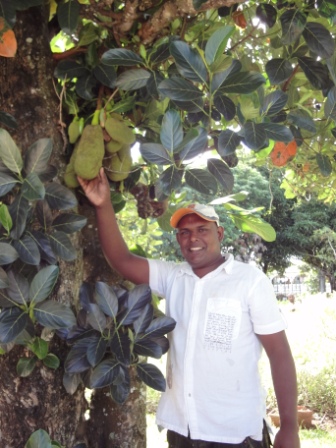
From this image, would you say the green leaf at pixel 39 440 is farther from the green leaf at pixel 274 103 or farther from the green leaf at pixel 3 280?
the green leaf at pixel 274 103

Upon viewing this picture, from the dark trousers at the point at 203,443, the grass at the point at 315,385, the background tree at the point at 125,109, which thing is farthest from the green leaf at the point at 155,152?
the grass at the point at 315,385

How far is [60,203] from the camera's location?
3.95 feet

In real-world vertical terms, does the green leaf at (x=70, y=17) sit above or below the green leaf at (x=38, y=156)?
above

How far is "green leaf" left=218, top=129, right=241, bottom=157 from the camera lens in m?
1.13

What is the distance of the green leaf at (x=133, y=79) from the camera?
134cm

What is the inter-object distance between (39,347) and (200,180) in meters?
0.51

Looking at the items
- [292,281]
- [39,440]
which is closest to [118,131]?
[39,440]

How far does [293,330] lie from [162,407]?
581cm

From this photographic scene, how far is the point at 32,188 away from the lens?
1.08 meters

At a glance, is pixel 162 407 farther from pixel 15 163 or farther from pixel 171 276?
pixel 15 163

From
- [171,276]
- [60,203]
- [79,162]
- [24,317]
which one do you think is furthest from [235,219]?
Result: [24,317]

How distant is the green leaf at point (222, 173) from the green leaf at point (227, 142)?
0.43 feet

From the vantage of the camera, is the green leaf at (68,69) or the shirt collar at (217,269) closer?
the green leaf at (68,69)

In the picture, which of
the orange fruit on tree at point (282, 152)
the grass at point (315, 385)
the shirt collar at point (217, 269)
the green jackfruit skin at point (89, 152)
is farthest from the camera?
the grass at point (315, 385)
